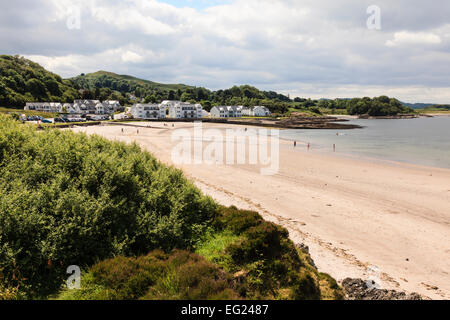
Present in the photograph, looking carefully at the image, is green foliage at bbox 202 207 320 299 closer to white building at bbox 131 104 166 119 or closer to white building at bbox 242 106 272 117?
white building at bbox 131 104 166 119

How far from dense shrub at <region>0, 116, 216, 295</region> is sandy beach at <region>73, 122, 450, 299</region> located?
18.6 ft

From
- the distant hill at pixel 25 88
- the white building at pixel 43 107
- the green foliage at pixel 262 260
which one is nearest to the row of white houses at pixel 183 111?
the white building at pixel 43 107

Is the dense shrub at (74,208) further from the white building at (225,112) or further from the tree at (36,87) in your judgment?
the tree at (36,87)

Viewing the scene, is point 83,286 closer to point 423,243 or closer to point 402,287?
point 402,287

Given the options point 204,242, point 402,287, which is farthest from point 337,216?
point 204,242

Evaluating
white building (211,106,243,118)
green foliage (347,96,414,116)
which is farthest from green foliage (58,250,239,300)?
green foliage (347,96,414,116)

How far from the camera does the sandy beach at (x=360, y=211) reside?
10383 mm

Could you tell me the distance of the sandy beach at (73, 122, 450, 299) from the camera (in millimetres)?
10383

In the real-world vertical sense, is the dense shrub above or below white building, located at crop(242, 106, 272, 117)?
below

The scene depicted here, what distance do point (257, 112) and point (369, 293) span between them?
464 ft

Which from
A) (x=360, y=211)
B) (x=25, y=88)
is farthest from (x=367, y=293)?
(x=25, y=88)

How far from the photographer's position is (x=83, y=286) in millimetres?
5938

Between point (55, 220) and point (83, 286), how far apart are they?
192 cm
